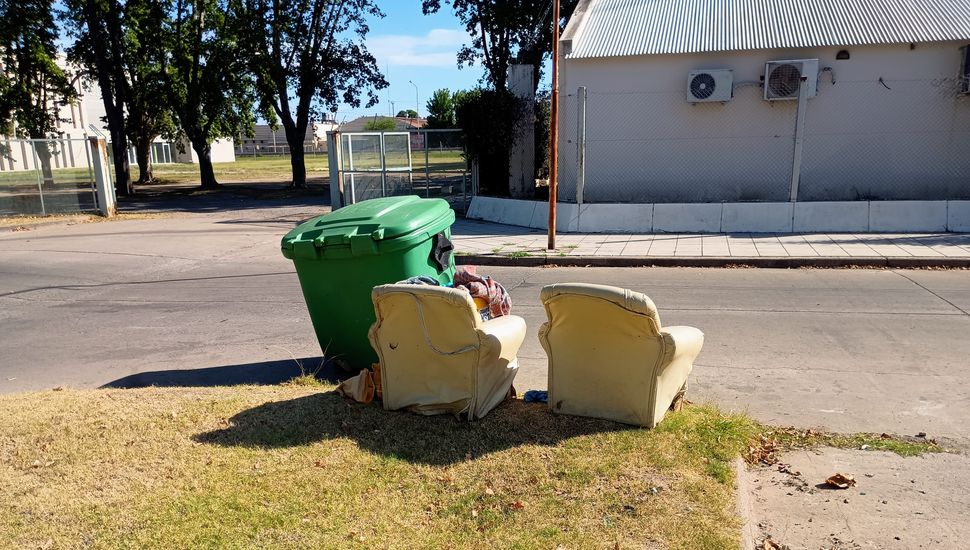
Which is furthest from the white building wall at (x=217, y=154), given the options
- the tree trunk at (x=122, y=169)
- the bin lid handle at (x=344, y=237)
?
the bin lid handle at (x=344, y=237)

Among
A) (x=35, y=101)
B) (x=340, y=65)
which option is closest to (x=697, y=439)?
(x=340, y=65)

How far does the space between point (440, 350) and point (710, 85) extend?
1256cm

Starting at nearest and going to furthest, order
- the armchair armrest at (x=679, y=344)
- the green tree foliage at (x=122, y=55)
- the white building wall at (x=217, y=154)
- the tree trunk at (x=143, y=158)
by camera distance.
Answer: the armchair armrest at (x=679, y=344), the green tree foliage at (x=122, y=55), the tree trunk at (x=143, y=158), the white building wall at (x=217, y=154)

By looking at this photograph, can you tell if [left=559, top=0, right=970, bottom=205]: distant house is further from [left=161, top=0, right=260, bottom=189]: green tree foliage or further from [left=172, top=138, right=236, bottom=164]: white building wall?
[left=172, top=138, right=236, bottom=164]: white building wall

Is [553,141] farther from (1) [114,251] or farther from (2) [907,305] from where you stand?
(1) [114,251]

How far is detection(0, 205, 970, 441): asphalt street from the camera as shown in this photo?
17.1 feet

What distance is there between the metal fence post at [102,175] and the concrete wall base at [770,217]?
12776 mm

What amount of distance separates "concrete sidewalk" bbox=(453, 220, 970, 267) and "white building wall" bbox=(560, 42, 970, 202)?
335cm

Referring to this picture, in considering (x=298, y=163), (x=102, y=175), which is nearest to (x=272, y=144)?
(x=298, y=163)

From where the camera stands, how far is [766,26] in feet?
51.7

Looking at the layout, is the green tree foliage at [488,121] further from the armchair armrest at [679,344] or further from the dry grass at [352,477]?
the armchair armrest at [679,344]

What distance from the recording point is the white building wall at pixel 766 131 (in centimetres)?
1452

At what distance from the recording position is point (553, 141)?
Result: 1105 cm

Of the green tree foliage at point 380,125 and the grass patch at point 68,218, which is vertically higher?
the green tree foliage at point 380,125
